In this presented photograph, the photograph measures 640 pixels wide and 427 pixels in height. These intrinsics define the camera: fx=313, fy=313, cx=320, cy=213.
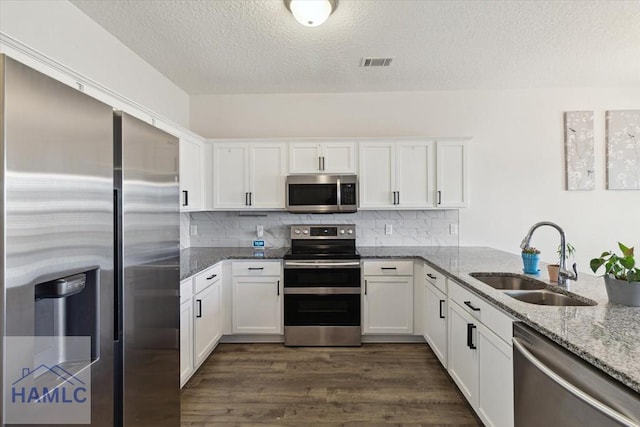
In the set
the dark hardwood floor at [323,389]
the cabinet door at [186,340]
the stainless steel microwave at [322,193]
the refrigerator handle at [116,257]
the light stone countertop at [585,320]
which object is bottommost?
the dark hardwood floor at [323,389]

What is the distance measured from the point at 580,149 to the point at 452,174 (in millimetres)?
1573

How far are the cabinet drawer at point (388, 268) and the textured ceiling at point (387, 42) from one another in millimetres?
1912

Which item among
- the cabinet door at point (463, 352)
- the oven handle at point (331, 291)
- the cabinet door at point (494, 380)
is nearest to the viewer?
the cabinet door at point (494, 380)

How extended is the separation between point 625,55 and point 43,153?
13.9ft

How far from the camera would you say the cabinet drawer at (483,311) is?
1.53 metres

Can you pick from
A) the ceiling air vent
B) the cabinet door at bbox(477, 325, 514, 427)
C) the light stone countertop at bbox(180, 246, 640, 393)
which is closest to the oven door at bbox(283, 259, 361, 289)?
the light stone countertop at bbox(180, 246, 640, 393)

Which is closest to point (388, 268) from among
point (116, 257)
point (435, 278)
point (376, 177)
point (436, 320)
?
point (435, 278)

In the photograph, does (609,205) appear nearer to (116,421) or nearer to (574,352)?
(574,352)

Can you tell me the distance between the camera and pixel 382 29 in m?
2.37

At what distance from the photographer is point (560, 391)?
1123 mm

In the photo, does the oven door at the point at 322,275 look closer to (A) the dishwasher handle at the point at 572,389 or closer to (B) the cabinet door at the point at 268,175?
(B) the cabinet door at the point at 268,175

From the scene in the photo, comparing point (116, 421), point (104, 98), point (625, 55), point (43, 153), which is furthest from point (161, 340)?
point (625, 55)

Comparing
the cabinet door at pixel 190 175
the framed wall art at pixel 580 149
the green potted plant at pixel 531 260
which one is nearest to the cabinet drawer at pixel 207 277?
the cabinet door at pixel 190 175

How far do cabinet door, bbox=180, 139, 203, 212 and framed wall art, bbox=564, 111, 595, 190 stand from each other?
410 cm
